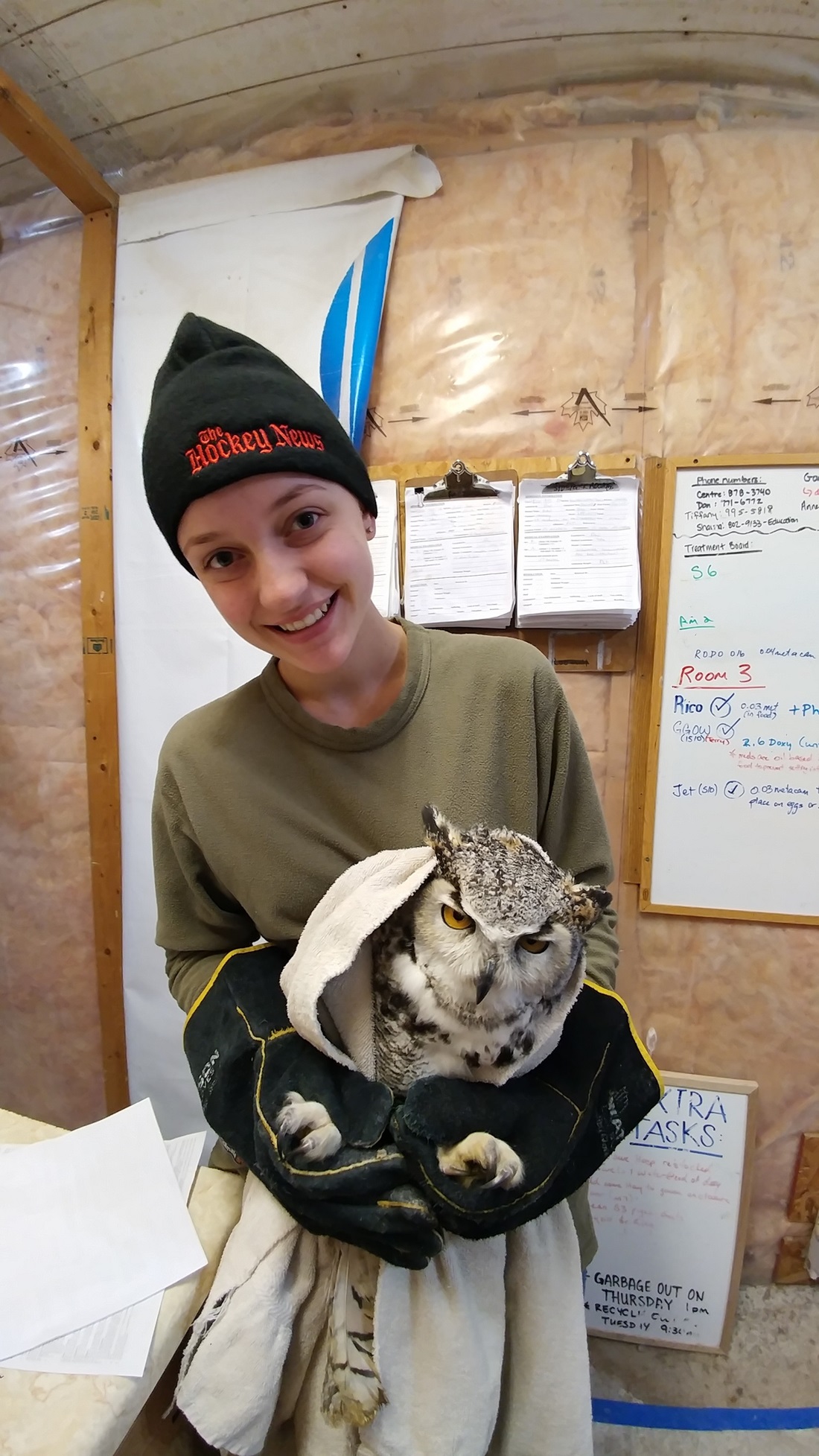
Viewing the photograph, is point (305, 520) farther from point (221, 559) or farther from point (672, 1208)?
point (672, 1208)

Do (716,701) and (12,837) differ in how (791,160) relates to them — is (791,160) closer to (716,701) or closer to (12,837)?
(716,701)

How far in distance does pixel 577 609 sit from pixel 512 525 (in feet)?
0.85

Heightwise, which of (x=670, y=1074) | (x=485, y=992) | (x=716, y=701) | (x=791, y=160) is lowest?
(x=670, y=1074)

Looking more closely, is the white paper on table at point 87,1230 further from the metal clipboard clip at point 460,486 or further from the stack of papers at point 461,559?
the metal clipboard clip at point 460,486

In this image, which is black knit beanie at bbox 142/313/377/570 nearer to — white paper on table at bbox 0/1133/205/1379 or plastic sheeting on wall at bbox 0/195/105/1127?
white paper on table at bbox 0/1133/205/1379

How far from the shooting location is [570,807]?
857 mm

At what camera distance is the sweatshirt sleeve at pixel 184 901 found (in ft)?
2.78

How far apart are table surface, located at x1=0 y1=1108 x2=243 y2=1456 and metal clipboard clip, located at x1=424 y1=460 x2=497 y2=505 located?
1442 millimetres

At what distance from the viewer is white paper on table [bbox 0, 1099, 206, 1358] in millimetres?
637

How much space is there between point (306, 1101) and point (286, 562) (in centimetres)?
57

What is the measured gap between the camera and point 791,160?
1.35 meters

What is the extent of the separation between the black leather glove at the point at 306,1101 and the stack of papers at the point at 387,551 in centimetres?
97

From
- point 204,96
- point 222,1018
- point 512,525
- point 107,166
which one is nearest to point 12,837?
point 222,1018

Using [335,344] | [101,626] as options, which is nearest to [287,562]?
[335,344]
